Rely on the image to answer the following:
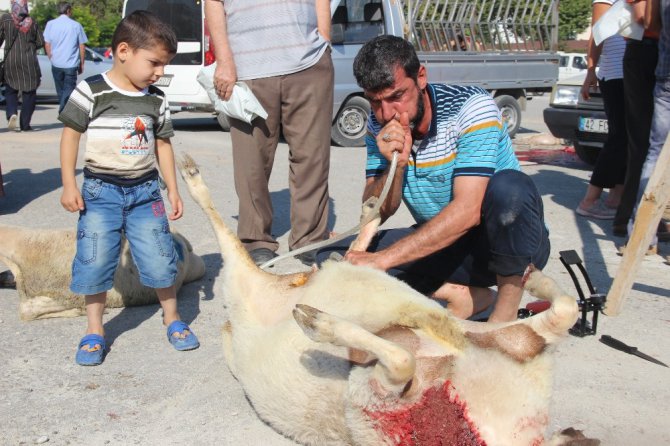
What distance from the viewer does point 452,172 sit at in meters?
A: 3.57

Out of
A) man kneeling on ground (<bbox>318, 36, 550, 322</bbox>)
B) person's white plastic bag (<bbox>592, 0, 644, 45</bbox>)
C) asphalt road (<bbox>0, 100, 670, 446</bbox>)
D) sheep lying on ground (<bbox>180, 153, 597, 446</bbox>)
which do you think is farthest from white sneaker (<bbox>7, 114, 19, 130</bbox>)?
sheep lying on ground (<bbox>180, 153, 597, 446</bbox>)

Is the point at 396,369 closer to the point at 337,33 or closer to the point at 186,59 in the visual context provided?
the point at 337,33

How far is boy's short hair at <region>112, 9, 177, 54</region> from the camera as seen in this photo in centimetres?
388

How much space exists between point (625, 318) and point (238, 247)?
2399 mm

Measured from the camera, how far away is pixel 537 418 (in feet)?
8.08

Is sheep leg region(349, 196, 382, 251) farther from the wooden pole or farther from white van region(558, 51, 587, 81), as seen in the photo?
white van region(558, 51, 587, 81)

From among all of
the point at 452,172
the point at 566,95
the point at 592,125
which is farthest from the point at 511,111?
the point at 452,172

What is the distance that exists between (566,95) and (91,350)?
787 cm

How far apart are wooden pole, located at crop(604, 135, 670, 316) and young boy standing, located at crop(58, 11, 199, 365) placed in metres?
2.34

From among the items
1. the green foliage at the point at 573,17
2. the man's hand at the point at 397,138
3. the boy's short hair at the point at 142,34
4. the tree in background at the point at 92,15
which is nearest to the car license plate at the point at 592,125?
the man's hand at the point at 397,138

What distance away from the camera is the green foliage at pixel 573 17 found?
152 ft

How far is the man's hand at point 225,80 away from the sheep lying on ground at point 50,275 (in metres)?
1.35

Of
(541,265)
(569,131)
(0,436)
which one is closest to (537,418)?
(541,265)

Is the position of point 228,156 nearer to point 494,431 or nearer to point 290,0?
point 290,0
